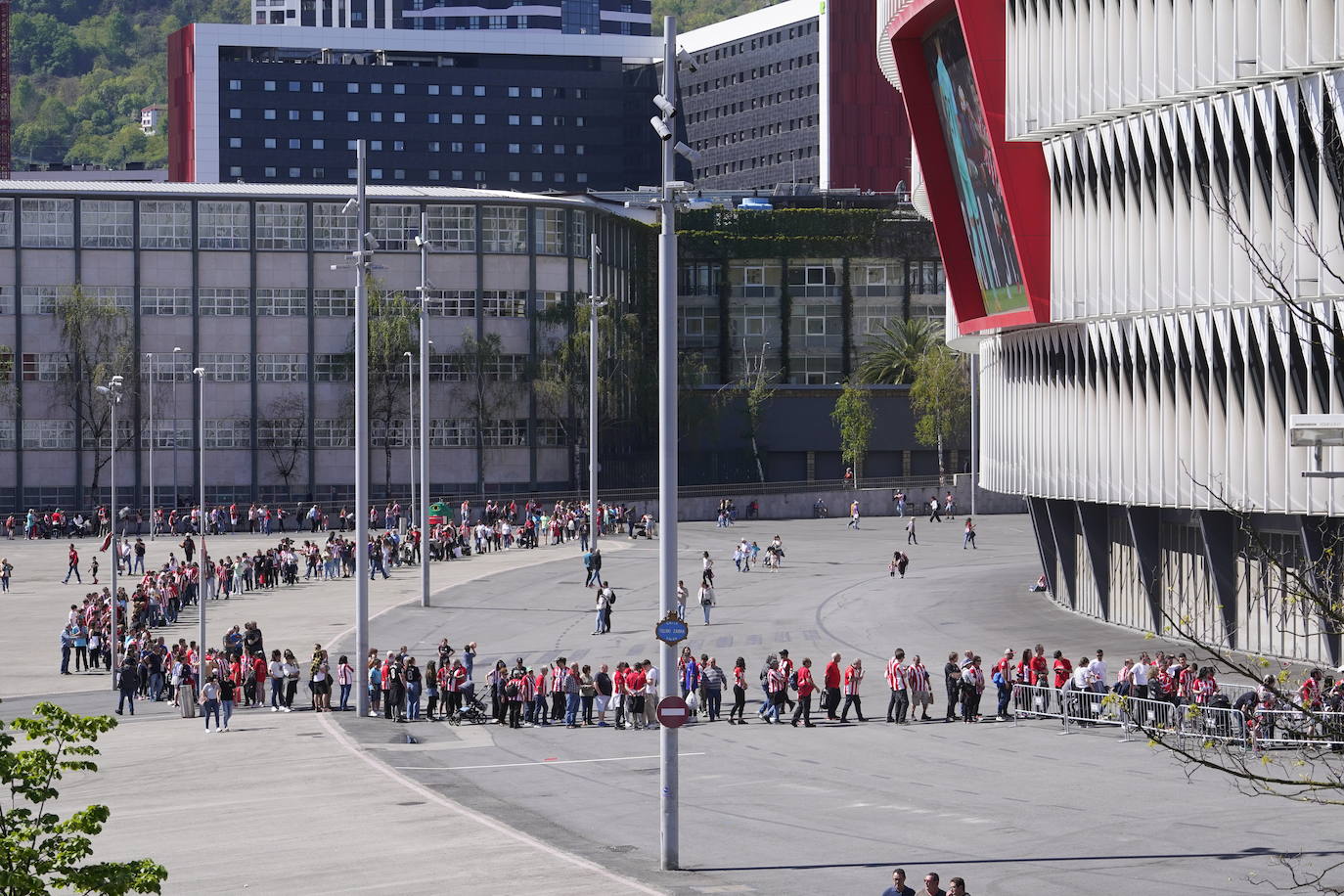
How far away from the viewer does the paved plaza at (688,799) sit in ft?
73.8

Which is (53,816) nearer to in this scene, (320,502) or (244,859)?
(244,859)

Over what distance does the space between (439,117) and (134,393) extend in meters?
77.4

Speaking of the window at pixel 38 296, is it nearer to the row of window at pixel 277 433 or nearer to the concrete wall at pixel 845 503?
the row of window at pixel 277 433

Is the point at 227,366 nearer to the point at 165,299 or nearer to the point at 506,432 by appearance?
the point at 165,299

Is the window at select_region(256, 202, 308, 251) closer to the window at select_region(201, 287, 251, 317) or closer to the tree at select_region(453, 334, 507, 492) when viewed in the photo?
the window at select_region(201, 287, 251, 317)

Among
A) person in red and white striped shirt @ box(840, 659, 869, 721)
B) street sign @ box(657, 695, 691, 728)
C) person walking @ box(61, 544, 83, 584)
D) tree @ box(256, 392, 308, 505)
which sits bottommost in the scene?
Result: person in red and white striped shirt @ box(840, 659, 869, 721)

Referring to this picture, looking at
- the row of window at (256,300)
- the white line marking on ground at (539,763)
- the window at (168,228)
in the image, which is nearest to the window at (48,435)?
the row of window at (256,300)

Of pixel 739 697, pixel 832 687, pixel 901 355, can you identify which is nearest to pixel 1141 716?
pixel 832 687

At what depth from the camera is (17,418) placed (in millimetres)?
102125

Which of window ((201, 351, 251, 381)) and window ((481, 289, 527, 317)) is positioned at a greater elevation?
window ((481, 289, 527, 317))

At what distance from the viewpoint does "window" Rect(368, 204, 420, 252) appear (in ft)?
346

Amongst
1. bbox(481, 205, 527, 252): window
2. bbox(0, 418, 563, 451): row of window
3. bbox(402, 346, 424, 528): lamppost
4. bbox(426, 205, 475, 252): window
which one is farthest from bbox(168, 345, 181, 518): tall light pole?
bbox(481, 205, 527, 252): window

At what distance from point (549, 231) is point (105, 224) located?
82.2 feet

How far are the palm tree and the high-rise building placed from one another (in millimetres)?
59431
